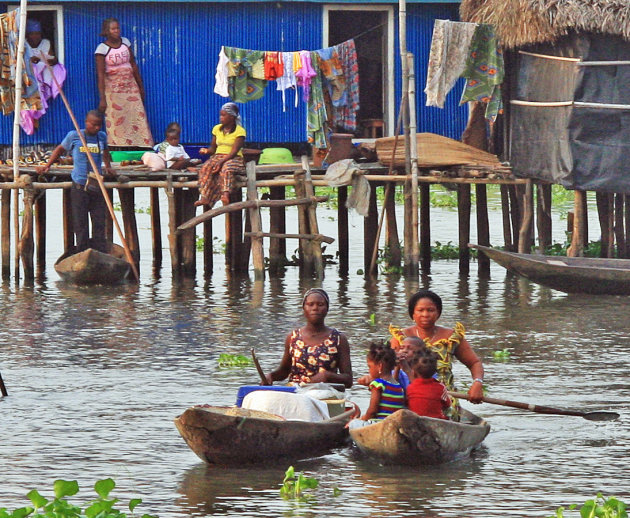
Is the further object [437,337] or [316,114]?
[316,114]

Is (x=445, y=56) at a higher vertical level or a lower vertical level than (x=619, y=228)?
higher

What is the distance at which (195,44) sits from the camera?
18656mm

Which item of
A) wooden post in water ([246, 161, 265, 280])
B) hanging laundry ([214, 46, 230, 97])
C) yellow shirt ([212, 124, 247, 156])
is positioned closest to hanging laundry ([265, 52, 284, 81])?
hanging laundry ([214, 46, 230, 97])

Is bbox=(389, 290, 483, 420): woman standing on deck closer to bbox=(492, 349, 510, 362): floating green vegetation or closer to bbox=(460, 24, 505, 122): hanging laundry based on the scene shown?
bbox=(492, 349, 510, 362): floating green vegetation

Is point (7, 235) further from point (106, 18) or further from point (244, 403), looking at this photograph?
point (244, 403)

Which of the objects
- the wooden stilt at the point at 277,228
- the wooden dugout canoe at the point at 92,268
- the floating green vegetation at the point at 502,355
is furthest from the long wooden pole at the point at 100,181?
the floating green vegetation at the point at 502,355

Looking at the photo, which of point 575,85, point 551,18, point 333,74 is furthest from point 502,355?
point 333,74

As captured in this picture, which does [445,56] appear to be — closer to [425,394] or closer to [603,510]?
[425,394]

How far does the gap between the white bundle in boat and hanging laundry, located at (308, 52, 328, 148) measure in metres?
10.1

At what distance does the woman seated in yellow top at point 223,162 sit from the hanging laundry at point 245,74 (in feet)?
2.87

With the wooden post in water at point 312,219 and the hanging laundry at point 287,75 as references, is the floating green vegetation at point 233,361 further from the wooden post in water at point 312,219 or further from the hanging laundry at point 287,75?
the hanging laundry at point 287,75

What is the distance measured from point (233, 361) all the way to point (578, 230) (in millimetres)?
6802

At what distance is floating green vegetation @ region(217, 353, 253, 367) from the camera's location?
12117 millimetres

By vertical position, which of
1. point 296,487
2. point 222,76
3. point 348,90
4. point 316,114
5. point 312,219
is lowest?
point 296,487
